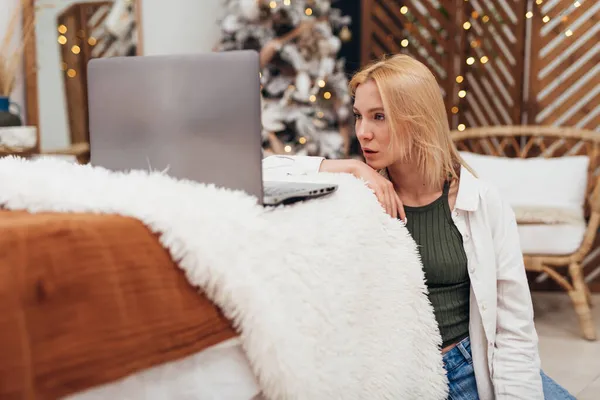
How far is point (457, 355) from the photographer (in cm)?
109

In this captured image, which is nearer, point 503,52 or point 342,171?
point 342,171

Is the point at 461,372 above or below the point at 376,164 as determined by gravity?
below

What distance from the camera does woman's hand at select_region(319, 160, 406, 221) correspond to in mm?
893

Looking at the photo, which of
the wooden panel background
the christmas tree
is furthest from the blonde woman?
the wooden panel background

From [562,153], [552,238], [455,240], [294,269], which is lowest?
[552,238]

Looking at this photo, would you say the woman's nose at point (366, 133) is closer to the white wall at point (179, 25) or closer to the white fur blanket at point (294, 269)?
the white fur blanket at point (294, 269)

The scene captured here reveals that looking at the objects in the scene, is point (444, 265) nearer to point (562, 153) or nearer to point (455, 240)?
point (455, 240)

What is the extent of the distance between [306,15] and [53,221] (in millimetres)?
2580

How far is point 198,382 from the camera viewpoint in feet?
1.84

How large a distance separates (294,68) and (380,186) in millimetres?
2080

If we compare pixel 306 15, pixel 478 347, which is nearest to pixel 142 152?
pixel 478 347

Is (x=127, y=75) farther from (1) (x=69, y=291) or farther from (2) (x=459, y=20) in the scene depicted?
(2) (x=459, y=20)

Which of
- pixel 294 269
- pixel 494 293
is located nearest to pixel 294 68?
pixel 494 293

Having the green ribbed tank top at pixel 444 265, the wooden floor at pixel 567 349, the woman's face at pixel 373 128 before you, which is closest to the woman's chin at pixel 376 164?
the woman's face at pixel 373 128
